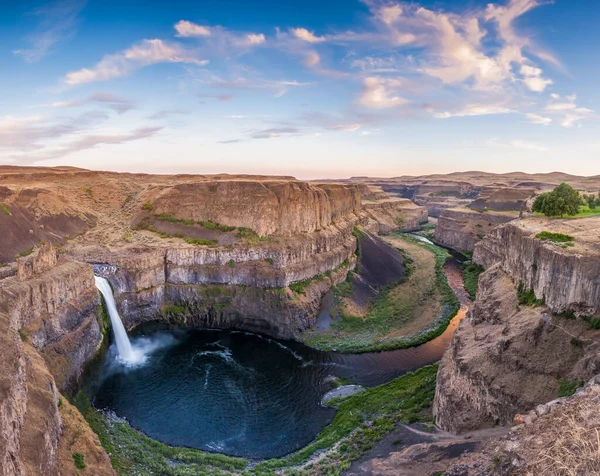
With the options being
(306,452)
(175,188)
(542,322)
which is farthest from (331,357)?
(175,188)

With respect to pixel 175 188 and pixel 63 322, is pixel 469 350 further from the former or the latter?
pixel 175 188

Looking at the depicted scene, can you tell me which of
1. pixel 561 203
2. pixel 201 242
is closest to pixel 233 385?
pixel 201 242

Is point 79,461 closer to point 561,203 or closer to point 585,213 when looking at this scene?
point 561,203

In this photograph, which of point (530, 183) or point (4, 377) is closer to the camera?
point (4, 377)

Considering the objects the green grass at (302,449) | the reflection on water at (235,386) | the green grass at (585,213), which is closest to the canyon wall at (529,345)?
the green grass at (302,449)

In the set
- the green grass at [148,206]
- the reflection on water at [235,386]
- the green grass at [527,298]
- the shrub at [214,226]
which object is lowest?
the reflection on water at [235,386]

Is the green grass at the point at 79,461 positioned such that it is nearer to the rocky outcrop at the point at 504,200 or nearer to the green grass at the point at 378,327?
the green grass at the point at 378,327

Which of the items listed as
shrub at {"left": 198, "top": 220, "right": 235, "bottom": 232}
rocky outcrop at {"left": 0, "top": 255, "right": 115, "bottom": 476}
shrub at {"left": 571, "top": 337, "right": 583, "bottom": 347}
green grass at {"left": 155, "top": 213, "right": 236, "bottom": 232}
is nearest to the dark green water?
rocky outcrop at {"left": 0, "top": 255, "right": 115, "bottom": 476}

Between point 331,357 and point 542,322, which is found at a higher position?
point 542,322
